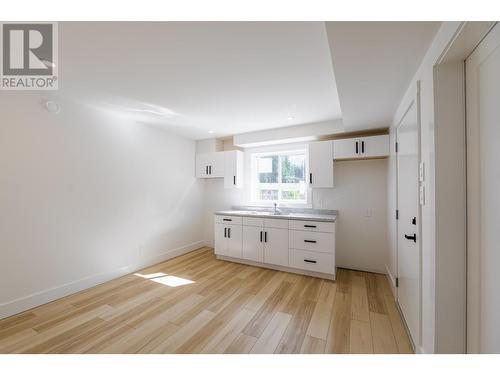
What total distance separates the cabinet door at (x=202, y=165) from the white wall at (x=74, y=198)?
2.26 feet

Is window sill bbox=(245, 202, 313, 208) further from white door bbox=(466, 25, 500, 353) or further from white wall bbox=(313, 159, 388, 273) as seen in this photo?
white door bbox=(466, 25, 500, 353)

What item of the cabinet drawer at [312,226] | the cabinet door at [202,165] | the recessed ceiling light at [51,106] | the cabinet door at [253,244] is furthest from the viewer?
the cabinet door at [202,165]

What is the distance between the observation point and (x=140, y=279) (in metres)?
2.93

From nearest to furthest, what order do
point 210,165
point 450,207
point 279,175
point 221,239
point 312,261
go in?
point 450,207 → point 312,261 → point 221,239 → point 279,175 → point 210,165

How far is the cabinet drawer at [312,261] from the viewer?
285cm

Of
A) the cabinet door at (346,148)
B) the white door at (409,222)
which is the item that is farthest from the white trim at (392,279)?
the cabinet door at (346,148)

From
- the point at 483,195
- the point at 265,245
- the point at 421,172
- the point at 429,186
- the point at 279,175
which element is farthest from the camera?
the point at 279,175

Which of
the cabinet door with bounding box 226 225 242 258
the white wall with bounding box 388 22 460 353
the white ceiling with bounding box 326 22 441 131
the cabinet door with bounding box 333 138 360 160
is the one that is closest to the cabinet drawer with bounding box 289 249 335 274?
the cabinet door with bounding box 226 225 242 258

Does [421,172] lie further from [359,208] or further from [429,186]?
[359,208]

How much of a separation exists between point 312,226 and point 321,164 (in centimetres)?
103

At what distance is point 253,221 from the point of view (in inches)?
135

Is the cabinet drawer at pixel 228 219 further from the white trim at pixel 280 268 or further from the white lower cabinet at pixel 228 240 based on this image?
the white trim at pixel 280 268

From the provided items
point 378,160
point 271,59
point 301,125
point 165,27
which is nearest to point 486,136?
point 271,59

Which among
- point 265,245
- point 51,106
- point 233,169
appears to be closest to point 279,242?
point 265,245
